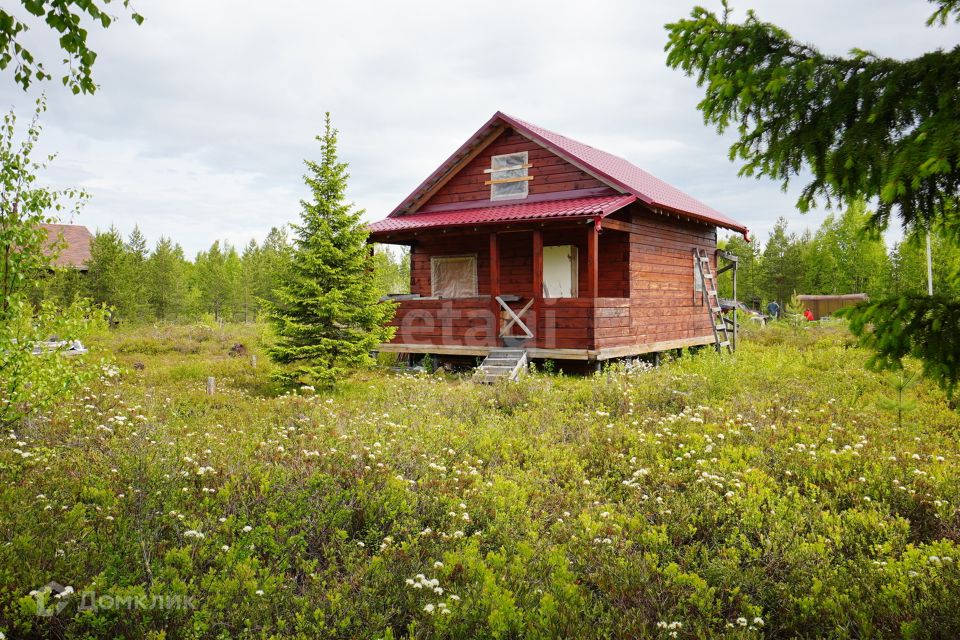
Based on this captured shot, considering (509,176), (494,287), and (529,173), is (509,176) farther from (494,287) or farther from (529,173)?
(494,287)

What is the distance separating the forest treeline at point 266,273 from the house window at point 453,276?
36.0ft

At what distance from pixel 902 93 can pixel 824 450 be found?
15.1 ft

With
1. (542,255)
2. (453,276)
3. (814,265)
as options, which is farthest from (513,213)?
(814,265)

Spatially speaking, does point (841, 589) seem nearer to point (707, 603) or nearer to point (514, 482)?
point (707, 603)

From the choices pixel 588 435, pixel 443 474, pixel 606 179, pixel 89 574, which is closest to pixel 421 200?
pixel 606 179

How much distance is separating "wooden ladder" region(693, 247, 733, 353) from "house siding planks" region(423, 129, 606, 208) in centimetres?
507

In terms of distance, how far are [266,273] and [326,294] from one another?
99.4 feet

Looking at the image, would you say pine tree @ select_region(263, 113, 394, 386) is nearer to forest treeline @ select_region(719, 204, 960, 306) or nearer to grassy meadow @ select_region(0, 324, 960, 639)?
grassy meadow @ select_region(0, 324, 960, 639)

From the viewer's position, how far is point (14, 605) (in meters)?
3.39

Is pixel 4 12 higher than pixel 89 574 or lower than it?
higher

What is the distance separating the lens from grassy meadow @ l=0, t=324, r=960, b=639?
3596 mm

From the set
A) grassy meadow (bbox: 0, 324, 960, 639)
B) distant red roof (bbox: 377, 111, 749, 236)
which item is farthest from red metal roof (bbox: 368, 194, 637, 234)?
grassy meadow (bbox: 0, 324, 960, 639)

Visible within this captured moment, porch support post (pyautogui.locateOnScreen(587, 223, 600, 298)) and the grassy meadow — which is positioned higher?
porch support post (pyautogui.locateOnScreen(587, 223, 600, 298))

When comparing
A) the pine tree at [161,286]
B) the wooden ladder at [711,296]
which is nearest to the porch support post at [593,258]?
the wooden ladder at [711,296]
